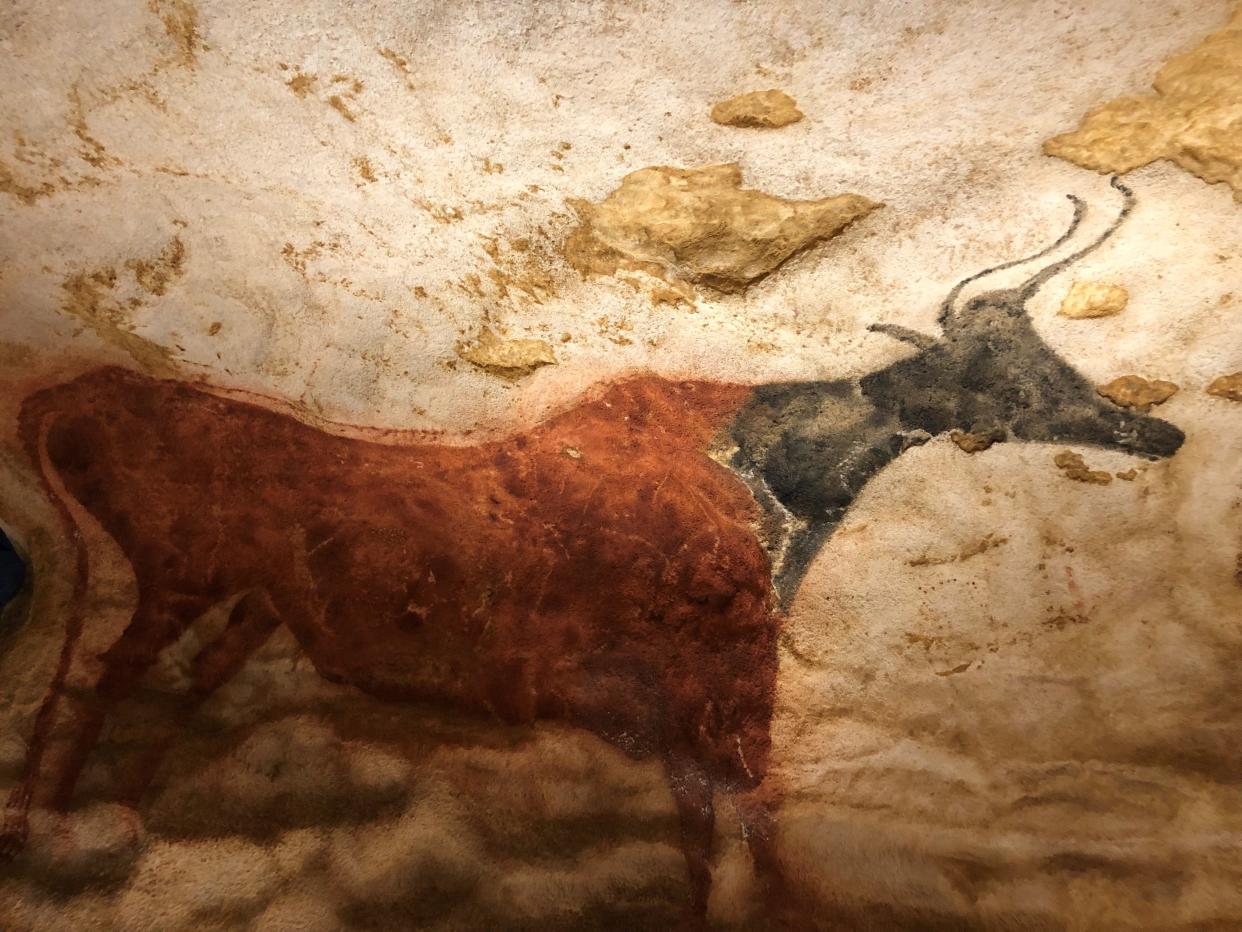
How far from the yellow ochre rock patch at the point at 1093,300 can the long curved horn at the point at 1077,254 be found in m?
0.10

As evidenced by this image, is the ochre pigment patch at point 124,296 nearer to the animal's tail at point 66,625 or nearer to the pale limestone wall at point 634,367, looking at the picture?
the pale limestone wall at point 634,367

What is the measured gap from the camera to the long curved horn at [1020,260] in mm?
2398

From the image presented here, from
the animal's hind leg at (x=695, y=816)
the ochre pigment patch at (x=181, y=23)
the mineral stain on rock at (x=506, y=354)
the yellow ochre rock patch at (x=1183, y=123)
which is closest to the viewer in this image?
the yellow ochre rock patch at (x=1183, y=123)

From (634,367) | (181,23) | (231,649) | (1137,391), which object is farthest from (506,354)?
(1137,391)

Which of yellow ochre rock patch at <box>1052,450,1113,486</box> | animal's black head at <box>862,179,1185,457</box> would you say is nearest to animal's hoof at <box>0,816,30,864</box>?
animal's black head at <box>862,179,1185,457</box>

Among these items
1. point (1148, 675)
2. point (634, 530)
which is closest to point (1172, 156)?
point (1148, 675)

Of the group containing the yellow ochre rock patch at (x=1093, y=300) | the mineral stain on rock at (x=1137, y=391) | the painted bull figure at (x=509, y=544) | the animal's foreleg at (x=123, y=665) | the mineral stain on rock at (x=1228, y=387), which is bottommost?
the animal's foreleg at (x=123, y=665)

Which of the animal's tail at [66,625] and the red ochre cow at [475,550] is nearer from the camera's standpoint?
the animal's tail at [66,625]

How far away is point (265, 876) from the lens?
8.62ft

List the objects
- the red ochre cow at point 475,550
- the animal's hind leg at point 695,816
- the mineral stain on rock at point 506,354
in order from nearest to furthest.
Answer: the animal's hind leg at point 695,816
the mineral stain on rock at point 506,354
the red ochre cow at point 475,550

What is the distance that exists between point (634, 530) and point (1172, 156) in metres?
2.38

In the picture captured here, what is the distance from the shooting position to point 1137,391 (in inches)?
105

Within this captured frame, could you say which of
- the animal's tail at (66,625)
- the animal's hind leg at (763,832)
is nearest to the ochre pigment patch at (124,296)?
the animal's tail at (66,625)

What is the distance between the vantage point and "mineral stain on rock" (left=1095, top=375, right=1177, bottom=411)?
2.63 m
